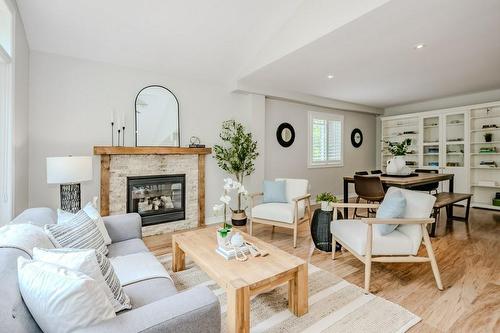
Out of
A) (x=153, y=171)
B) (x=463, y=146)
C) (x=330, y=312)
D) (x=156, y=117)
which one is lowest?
(x=330, y=312)

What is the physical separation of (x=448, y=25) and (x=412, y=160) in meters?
4.74

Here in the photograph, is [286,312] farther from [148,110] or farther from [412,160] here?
[412,160]

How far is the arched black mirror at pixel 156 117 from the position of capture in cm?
380

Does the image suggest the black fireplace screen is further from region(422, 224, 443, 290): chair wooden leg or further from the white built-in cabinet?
the white built-in cabinet

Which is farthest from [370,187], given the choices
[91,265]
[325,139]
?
[91,265]

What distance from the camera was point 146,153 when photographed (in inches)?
146

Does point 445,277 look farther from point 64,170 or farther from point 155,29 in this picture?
point 155,29

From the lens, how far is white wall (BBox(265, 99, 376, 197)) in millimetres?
5336

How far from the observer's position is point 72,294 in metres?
0.94

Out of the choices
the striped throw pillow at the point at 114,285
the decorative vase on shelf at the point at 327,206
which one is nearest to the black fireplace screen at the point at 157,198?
the decorative vase on shelf at the point at 327,206

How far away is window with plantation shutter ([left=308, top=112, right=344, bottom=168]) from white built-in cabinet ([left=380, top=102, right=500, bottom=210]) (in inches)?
67.7

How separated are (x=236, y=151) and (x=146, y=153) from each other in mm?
1399

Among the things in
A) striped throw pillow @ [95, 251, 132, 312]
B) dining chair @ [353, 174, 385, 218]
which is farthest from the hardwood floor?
striped throw pillow @ [95, 251, 132, 312]

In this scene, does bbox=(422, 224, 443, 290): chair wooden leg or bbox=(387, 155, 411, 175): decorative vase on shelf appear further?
bbox=(387, 155, 411, 175): decorative vase on shelf
